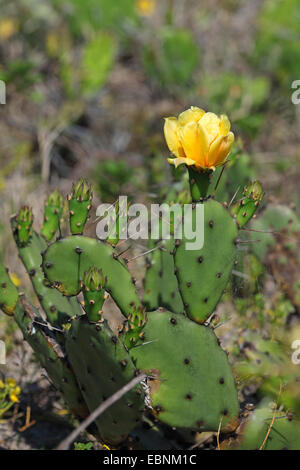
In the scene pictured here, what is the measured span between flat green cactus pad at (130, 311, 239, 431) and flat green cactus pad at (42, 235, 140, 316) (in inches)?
3.9

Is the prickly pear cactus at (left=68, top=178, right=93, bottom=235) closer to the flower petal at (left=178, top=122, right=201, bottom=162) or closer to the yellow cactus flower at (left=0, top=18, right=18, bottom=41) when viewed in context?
the flower petal at (left=178, top=122, right=201, bottom=162)

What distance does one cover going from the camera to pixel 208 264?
1779mm

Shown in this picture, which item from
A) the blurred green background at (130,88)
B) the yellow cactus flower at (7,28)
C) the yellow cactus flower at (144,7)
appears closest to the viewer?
the blurred green background at (130,88)

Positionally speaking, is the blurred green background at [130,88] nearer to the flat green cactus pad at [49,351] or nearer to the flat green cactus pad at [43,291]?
the flat green cactus pad at [43,291]

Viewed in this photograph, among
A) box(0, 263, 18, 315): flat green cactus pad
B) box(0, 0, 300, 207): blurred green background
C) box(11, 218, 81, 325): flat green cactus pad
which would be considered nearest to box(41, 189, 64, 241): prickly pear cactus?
box(11, 218, 81, 325): flat green cactus pad

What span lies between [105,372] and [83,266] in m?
0.31

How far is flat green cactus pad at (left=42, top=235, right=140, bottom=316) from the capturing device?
170 centimetres

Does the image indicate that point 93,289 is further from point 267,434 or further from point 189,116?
point 267,434

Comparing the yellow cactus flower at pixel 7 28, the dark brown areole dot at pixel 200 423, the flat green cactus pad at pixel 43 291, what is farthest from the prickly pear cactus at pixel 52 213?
the yellow cactus flower at pixel 7 28

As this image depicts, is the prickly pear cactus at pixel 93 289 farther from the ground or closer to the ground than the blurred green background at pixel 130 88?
closer to the ground

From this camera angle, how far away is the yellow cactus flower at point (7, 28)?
511cm

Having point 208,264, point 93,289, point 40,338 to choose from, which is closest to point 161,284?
point 208,264

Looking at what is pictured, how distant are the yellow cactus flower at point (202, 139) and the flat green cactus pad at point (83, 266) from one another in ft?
1.08
